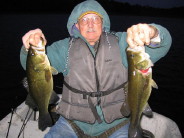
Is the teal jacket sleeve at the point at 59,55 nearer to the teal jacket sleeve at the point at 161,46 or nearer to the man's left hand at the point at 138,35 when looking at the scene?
the teal jacket sleeve at the point at 161,46

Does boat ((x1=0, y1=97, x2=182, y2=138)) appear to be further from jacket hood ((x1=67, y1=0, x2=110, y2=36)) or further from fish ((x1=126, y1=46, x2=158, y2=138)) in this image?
jacket hood ((x1=67, y1=0, x2=110, y2=36))

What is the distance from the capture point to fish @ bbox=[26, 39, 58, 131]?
9.53 feet

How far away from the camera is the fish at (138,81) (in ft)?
8.57

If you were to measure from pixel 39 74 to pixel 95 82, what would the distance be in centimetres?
111

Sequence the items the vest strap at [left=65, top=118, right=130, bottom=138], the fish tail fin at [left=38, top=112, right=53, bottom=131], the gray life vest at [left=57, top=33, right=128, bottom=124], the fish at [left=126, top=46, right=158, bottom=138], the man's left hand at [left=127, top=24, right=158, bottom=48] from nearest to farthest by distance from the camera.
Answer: the man's left hand at [left=127, top=24, right=158, bottom=48], the fish at [left=126, top=46, right=158, bottom=138], the fish tail fin at [left=38, top=112, right=53, bottom=131], the gray life vest at [left=57, top=33, right=128, bottom=124], the vest strap at [left=65, top=118, right=130, bottom=138]

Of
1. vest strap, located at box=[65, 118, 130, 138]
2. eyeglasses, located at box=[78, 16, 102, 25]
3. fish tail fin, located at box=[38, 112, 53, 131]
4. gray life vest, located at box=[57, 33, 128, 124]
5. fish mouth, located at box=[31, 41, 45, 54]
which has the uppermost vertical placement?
eyeglasses, located at box=[78, 16, 102, 25]

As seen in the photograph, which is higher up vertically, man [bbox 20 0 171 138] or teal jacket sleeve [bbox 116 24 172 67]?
teal jacket sleeve [bbox 116 24 172 67]

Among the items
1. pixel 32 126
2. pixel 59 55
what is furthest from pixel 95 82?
pixel 32 126

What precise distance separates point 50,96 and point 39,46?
0.82 meters

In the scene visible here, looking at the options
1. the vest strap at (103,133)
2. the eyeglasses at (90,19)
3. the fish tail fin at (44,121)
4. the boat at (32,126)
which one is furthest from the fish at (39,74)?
the boat at (32,126)

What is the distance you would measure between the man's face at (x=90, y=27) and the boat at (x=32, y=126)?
2541mm

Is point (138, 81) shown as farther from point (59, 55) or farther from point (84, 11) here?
point (84, 11)

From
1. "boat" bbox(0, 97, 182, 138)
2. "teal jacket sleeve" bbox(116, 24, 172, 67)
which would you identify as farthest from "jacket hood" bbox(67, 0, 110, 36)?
"boat" bbox(0, 97, 182, 138)

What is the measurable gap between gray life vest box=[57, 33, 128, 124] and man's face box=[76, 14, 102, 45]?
0.22m
